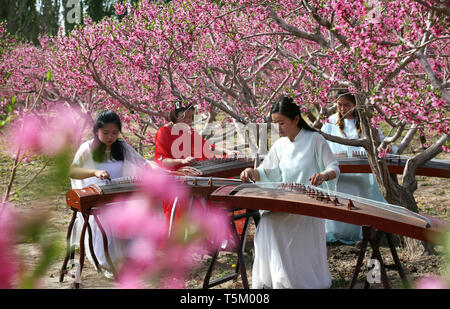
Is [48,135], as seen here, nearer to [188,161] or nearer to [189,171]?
[189,171]

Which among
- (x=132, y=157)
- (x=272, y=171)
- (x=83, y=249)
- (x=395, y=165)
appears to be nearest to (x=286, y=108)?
(x=272, y=171)

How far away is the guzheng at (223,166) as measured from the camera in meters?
4.64

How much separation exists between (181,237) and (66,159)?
421cm

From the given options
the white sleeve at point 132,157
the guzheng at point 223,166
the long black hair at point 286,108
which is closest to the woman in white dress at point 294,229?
the long black hair at point 286,108

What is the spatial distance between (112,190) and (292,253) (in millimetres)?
1569

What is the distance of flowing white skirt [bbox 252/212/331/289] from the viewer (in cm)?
343

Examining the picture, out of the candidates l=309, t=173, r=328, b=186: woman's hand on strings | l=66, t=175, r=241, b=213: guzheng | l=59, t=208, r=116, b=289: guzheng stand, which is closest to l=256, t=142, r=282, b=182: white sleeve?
l=66, t=175, r=241, b=213: guzheng

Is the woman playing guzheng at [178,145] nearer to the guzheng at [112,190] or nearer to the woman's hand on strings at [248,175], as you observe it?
the guzheng at [112,190]

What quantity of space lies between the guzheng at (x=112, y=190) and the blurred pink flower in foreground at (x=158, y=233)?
0.10 metres

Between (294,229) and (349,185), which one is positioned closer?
(294,229)

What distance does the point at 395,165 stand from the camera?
475cm

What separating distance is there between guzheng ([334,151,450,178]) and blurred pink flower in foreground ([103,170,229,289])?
62.7 inches

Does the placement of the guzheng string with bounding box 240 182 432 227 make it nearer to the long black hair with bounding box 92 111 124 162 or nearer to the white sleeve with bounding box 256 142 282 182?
the white sleeve with bounding box 256 142 282 182

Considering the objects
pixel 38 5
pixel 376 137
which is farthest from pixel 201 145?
pixel 38 5
